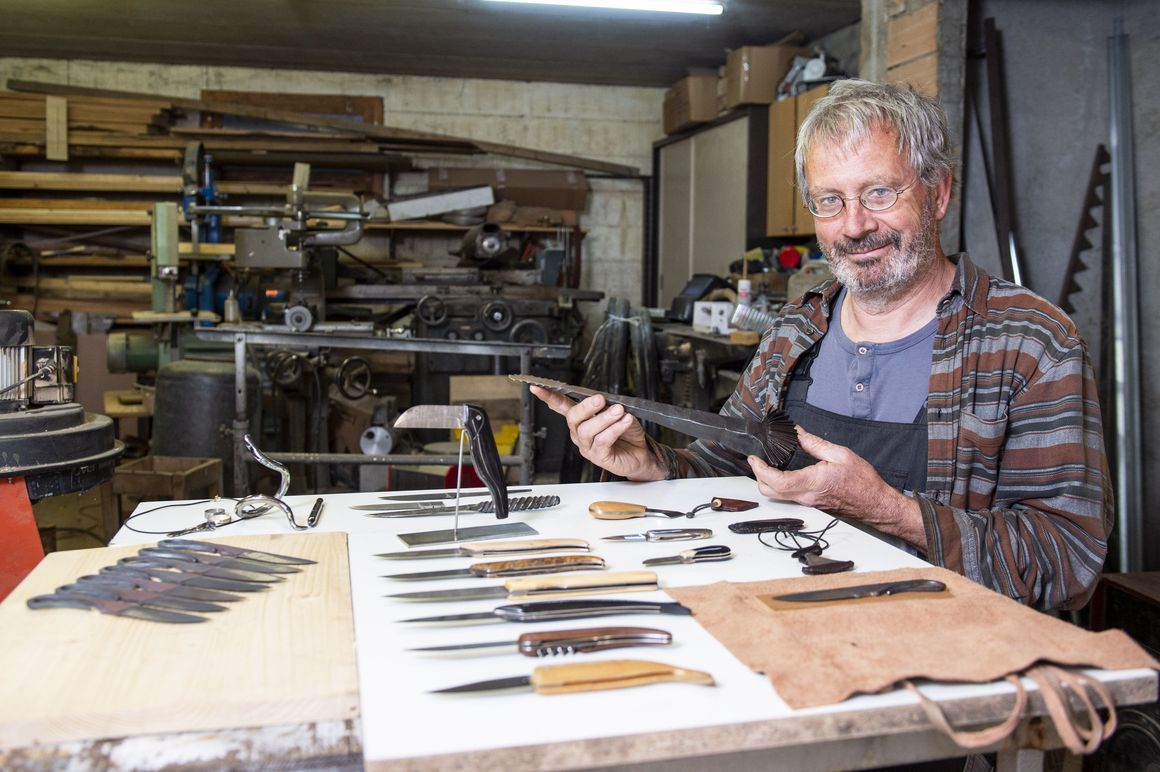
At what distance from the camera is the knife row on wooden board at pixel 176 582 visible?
115 centimetres

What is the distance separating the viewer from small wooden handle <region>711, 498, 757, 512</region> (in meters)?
1.71

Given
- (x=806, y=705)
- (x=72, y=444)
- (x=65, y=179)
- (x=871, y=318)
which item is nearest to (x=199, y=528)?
(x=72, y=444)

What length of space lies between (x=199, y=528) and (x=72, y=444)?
32.3 inches

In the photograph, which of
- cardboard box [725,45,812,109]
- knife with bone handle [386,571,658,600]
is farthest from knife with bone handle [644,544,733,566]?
cardboard box [725,45,812,109]

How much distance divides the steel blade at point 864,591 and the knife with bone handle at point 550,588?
18cm

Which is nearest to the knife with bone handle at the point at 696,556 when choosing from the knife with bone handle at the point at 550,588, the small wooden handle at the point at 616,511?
the knife with bone handle at the point at 550,588

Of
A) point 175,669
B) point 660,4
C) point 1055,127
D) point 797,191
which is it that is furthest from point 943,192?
point 797,191

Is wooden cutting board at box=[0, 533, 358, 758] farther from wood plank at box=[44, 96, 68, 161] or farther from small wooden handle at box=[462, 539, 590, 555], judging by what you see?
wood plank at box=[44, 96, 68, 161]

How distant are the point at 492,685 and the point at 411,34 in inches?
238

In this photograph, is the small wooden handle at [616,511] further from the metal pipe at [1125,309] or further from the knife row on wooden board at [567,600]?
the metal pipe at [1125,309]

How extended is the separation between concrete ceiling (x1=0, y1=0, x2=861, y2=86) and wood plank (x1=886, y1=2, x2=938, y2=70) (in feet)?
6.53

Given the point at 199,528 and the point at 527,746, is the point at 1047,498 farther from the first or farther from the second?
the point at 199,528

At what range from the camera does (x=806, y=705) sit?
92 cm

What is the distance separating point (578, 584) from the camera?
123cm
